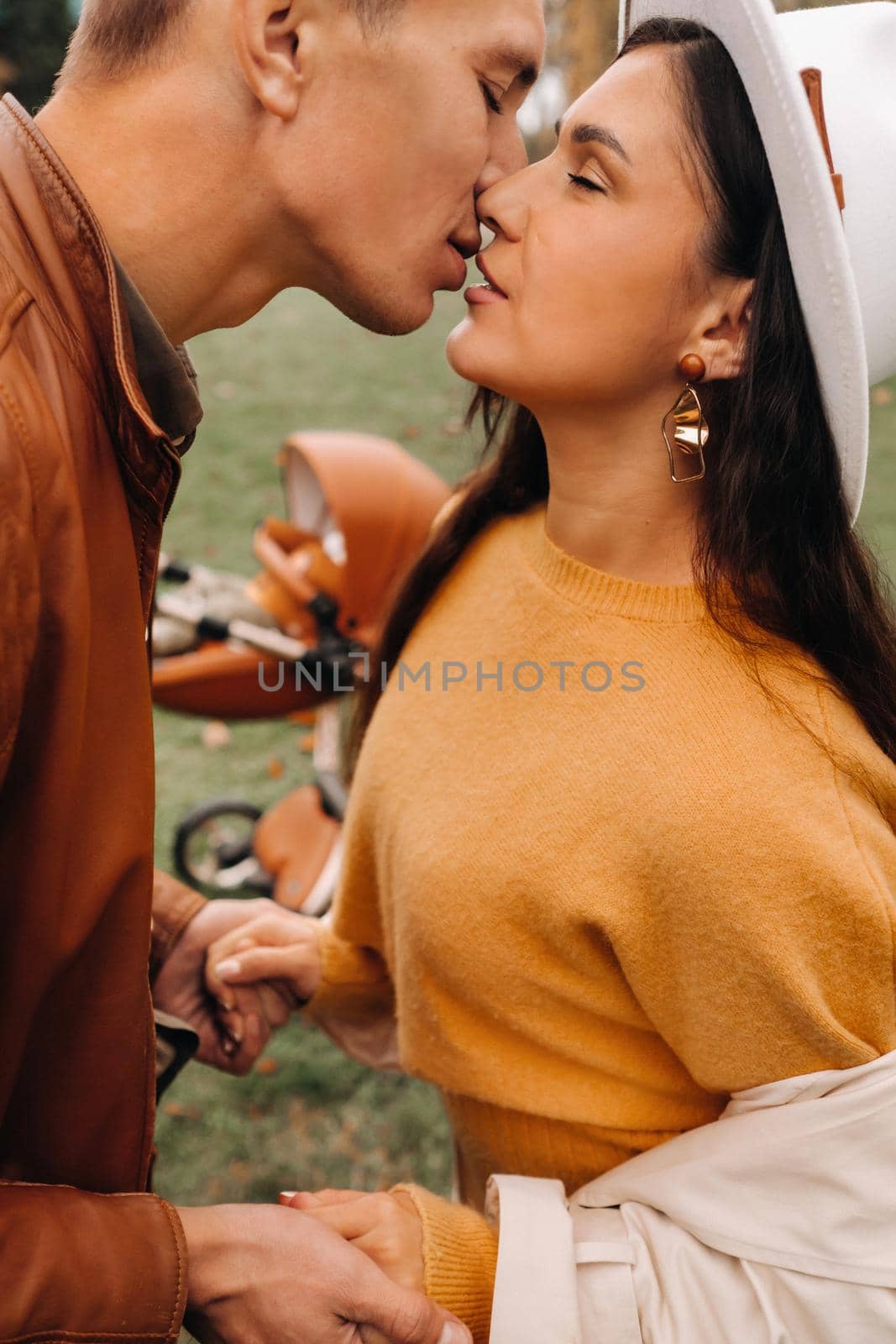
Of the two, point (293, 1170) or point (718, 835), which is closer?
point (718, 835)

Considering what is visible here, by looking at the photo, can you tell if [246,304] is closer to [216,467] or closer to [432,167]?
[432,167]

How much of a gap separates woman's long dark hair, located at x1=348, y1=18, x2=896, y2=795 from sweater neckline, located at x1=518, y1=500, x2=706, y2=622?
0.14 feet

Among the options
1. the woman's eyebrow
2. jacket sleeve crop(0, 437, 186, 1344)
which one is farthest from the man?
the woman's eyebrow

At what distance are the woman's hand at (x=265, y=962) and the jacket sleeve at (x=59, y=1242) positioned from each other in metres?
0.74

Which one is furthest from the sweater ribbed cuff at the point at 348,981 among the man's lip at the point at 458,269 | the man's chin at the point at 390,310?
the man's lip at the point at 458,269

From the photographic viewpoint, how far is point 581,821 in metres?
1.79

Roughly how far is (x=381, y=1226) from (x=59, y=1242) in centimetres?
54

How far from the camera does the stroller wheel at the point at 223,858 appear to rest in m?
4.53

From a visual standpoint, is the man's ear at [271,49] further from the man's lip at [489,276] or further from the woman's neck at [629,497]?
the woman's neck at [629,497]

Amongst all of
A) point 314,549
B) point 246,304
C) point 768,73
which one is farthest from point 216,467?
point 768,73

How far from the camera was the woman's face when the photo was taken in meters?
1.81

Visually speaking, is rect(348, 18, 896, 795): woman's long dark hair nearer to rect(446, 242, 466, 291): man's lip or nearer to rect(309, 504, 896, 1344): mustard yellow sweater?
rect(309, 504, 896, 1344): mustard yellow sweater

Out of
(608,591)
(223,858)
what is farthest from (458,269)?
(223,858)

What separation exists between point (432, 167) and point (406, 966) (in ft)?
4.87
